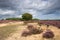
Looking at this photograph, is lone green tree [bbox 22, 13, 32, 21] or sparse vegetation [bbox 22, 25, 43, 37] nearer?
sparse vegetation [bbox 22, 25, 43, 37]

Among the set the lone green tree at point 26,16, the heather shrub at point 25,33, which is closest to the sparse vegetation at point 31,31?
the heather shrub at point 25,33

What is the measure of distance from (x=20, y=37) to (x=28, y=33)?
140 cm

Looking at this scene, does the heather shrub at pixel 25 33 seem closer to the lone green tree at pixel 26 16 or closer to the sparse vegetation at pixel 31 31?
the sparse vegetation at pixel 31 31

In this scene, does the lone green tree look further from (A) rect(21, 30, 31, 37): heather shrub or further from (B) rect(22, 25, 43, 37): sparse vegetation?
(A) rect(21, 30, 31, 37): heather shrub

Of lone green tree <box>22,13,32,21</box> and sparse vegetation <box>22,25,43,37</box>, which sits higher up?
sparse vegetation <box>22,25,43,37</box>

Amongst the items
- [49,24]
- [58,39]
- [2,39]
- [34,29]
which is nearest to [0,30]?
[2,39]

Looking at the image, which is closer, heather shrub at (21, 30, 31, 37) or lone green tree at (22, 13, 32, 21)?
heather shrub at (21, 30, 31, 37)

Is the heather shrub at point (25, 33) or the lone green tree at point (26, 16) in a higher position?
the heather shrub at point (25, 33)

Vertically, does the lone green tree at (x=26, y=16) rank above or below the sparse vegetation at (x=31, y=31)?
below

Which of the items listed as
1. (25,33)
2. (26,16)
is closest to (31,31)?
(25,33)

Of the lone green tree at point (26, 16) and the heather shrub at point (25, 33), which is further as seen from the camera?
the lone green tree at point (26, 16)

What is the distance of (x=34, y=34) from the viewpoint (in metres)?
26.0

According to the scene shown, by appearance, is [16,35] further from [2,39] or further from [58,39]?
[58,39]

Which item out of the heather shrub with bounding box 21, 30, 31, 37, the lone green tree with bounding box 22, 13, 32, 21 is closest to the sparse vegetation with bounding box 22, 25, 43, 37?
the heather shrub with bounding box 21, 30, 31, 37
